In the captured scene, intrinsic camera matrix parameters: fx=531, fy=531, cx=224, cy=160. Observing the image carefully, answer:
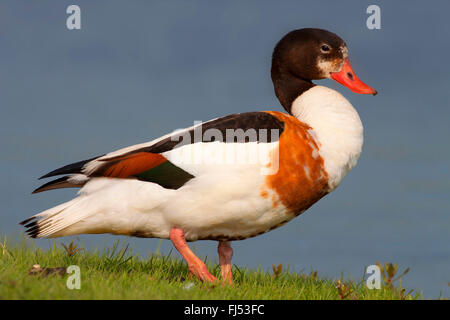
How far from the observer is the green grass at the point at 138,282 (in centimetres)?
376

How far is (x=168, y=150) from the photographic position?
186 inches

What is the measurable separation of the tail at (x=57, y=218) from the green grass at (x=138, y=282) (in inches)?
14.9

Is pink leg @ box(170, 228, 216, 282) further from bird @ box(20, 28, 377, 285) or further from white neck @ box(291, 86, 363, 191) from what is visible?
white neck @ box(291, 86, 363, 191)

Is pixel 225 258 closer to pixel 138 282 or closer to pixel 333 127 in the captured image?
pixel 138 282

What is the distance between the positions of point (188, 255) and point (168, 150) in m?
0.99

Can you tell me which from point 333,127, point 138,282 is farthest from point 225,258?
point 333,127

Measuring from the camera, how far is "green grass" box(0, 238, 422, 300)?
3764 millimetres

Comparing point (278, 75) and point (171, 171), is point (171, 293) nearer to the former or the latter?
point (171, 171)

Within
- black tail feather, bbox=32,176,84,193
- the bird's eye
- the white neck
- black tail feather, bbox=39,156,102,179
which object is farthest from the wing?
the bird's eye

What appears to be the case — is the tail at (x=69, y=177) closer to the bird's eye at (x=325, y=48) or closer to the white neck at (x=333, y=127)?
the white neck at (x=333, y=127)

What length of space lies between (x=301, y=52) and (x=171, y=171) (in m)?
1.93

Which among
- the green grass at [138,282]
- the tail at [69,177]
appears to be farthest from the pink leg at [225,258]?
the tail at [69,177]
